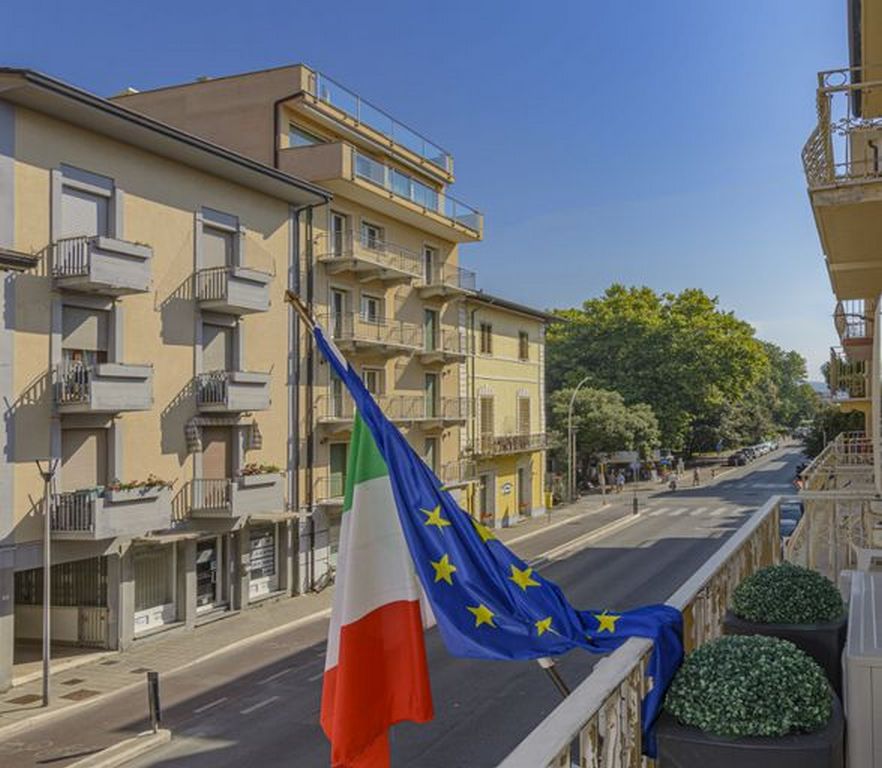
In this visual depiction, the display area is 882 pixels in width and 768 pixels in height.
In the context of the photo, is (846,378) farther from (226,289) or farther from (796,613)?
(796,613)

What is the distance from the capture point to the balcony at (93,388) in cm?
1752

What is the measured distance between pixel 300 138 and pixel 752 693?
25.9 m

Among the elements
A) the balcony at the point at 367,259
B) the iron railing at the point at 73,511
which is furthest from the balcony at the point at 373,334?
the iron railing at the point at 73,511

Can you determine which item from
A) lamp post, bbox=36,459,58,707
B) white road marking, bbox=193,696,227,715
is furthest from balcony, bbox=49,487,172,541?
white road marking, bbox=193,696,227,715

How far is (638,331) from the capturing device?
63.8m

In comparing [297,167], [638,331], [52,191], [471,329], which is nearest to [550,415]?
[638,331]

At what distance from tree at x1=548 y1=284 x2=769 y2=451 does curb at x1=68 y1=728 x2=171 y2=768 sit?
51.0 meters

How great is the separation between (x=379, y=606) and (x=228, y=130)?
988 inches

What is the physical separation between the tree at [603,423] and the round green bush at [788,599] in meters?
47.1

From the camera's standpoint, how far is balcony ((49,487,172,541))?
17281mm

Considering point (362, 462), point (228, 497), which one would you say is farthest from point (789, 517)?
point (362, 462)

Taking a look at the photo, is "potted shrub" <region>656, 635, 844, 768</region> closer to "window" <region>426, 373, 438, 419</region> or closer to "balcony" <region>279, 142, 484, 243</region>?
"balcony" <region>279, 142, 484, 243</region>

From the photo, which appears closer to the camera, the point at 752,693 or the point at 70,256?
the point at 752,693

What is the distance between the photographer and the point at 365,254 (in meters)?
27.9
